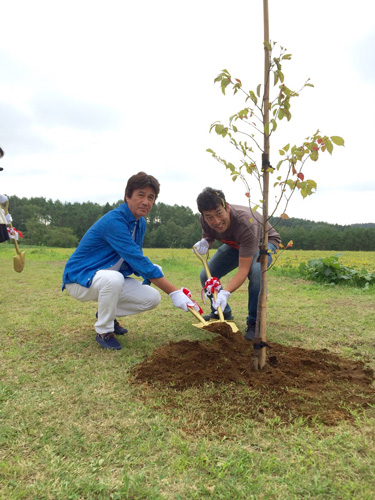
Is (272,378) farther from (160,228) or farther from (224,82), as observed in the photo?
(160,228)

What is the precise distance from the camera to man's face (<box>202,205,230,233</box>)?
9.90 ft

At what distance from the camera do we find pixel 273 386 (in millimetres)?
2154

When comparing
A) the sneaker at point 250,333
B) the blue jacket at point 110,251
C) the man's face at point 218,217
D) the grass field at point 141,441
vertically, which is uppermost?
the man's face at point 218,217

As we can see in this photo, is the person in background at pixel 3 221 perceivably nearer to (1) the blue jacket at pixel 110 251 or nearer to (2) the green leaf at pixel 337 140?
(1) the blue jacket at pixel 110 251

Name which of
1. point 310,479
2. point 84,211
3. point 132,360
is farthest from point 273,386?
point 84,211

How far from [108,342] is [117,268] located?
2.23 feet

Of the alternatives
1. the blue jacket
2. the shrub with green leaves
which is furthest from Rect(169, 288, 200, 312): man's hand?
the shrub with green leaves

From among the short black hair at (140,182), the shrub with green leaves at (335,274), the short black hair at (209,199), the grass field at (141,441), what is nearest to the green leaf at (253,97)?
the short black hair at (209,199)

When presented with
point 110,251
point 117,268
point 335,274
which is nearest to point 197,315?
point 117,268

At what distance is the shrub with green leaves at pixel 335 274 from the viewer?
6.38m

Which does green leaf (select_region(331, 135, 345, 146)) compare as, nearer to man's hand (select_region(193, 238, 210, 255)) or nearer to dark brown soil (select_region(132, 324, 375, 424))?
dark brown soil (select_region(132, 324, 375, 424))

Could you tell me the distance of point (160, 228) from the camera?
1471 inches

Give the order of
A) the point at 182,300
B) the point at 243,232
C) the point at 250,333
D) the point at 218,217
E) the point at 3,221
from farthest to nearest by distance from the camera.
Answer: the point at 3,221 → the point at 250,333 → the point at 243,232 → the point at 218,217 → the point at 182,300

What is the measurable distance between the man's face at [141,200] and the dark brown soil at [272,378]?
1239mm
